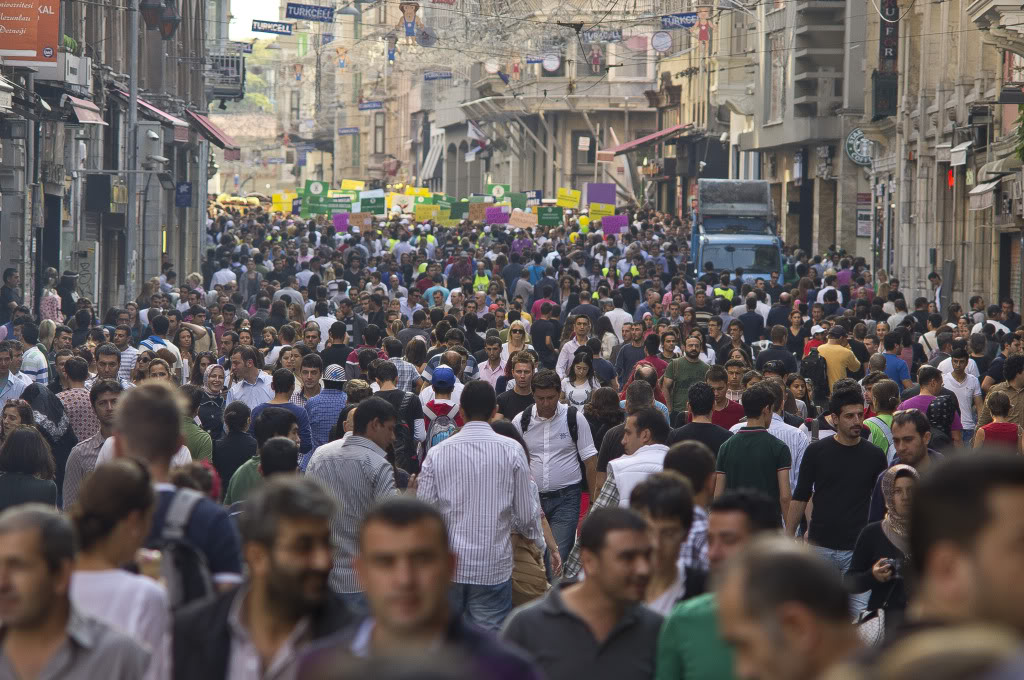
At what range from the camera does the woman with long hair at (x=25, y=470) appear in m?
8.88

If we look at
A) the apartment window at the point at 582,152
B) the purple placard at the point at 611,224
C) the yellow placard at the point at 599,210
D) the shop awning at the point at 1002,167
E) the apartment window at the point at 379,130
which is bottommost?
the purple placard at the point at 611,224

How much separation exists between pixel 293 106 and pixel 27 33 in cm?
12536

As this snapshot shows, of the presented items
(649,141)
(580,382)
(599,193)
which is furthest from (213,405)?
(649,141)

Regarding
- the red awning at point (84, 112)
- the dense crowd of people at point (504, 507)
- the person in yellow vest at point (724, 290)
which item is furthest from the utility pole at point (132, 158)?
the person in yellow vest at point (724, 290)

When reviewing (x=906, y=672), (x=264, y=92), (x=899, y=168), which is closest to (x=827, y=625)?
(x=906, y=672)

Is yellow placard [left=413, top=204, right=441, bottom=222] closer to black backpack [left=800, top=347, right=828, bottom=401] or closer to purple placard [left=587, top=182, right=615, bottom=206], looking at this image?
purple placard [left=587, top=182, right=615, bottom=206]

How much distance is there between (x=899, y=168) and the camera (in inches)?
1490

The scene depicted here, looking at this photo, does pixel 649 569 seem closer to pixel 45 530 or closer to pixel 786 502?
pixel 45 530

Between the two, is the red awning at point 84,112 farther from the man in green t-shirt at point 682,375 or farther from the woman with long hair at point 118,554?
the woman with long hair at point 118,554

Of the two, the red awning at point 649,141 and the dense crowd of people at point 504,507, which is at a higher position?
the red awning at point 649,141

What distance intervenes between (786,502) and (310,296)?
16.1 metres

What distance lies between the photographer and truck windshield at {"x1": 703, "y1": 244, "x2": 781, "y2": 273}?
30844 millimetres

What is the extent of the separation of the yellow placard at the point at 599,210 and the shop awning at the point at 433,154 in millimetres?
55124

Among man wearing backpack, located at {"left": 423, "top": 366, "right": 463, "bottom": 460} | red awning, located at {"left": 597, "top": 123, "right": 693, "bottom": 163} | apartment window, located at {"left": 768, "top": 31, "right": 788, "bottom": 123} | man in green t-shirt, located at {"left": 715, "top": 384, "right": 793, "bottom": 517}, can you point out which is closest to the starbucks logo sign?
apartment window, located at {"left": 768, "top": 31, "right": 788, "bottom": 123}
